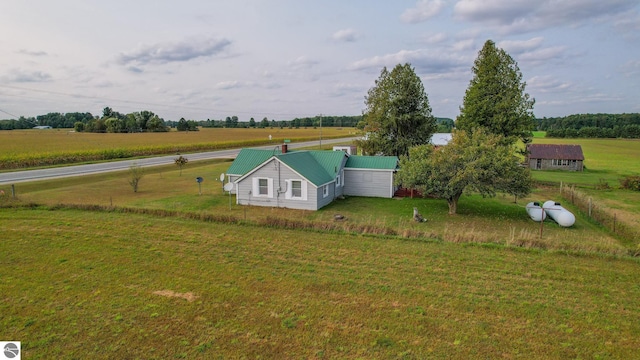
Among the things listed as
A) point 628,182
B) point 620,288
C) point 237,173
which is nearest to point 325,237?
point 620,288

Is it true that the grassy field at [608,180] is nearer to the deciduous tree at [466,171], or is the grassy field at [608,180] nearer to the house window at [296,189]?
the deciduous tree at [466,171]

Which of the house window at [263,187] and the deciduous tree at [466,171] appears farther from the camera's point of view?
the house window at [263,187]

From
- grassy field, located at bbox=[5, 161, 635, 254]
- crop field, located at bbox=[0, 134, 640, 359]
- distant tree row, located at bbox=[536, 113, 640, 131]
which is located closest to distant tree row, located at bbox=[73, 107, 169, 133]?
grassy field, located at bbox=[5, 161, 635, 254]

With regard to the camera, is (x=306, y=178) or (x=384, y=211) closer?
(x=306, y=178)

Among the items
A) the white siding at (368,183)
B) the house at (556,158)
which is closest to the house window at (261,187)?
the white siding at (368,183)

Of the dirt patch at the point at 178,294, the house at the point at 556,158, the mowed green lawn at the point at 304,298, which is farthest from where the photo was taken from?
the house at the point at 556,158

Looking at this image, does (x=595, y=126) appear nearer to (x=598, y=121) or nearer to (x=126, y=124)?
(x=598, y=121)

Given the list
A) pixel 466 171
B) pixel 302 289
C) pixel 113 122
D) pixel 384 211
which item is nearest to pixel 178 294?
pixel 302 289

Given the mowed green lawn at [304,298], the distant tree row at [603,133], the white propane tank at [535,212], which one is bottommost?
the mowed green lawn at [304,298]
